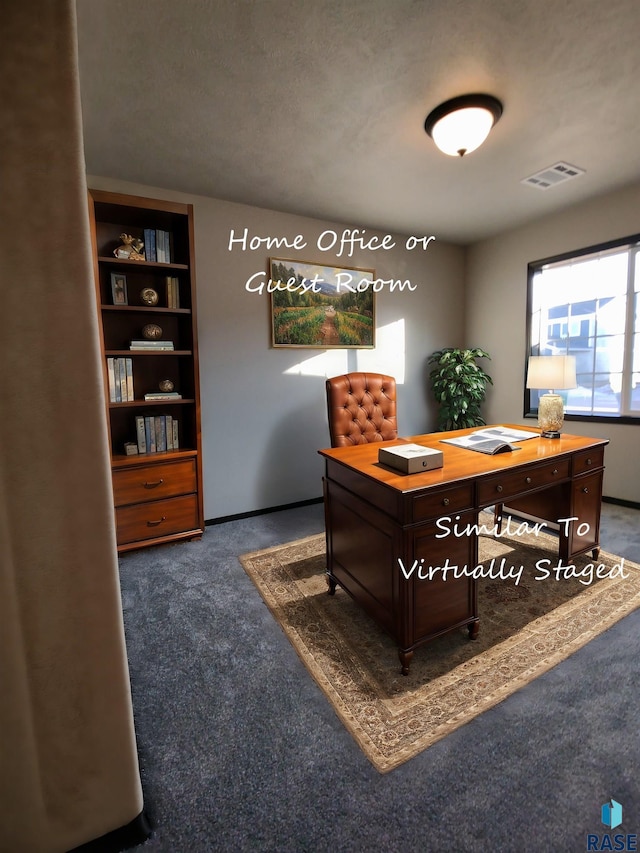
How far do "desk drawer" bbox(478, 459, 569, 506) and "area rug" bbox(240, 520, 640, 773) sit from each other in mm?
638

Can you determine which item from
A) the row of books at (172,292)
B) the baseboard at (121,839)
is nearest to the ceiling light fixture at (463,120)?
the row of books at (172,292)

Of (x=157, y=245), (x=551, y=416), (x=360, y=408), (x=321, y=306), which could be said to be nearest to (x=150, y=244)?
(x=157, y=245)

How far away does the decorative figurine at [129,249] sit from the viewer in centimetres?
260

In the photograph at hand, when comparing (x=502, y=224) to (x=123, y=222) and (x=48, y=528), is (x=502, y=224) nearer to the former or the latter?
(x=123, y=222)

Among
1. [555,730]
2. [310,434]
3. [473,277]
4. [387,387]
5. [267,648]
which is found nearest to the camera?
[555,730]

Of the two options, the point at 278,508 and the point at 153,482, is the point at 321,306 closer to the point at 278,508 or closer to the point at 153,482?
the point at 278,508

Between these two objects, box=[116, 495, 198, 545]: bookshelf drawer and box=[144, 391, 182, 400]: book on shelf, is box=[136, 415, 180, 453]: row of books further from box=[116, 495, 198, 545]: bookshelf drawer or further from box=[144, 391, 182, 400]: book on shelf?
box=[116, 495, 198, 545]: bookshelf drawer

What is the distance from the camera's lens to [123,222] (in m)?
2.74

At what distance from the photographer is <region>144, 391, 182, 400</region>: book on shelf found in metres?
2.74

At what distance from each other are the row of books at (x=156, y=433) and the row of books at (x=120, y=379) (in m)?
0.18

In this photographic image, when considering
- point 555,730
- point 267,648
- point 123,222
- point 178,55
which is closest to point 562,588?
point 555,730

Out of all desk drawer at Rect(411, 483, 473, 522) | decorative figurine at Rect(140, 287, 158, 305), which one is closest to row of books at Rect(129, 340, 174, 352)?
decorative figurine at Rect(140, 287, 158, 305)

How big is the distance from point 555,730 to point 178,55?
302cm

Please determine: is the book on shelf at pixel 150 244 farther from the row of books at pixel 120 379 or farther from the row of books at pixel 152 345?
the row of books at pixel 120 379
